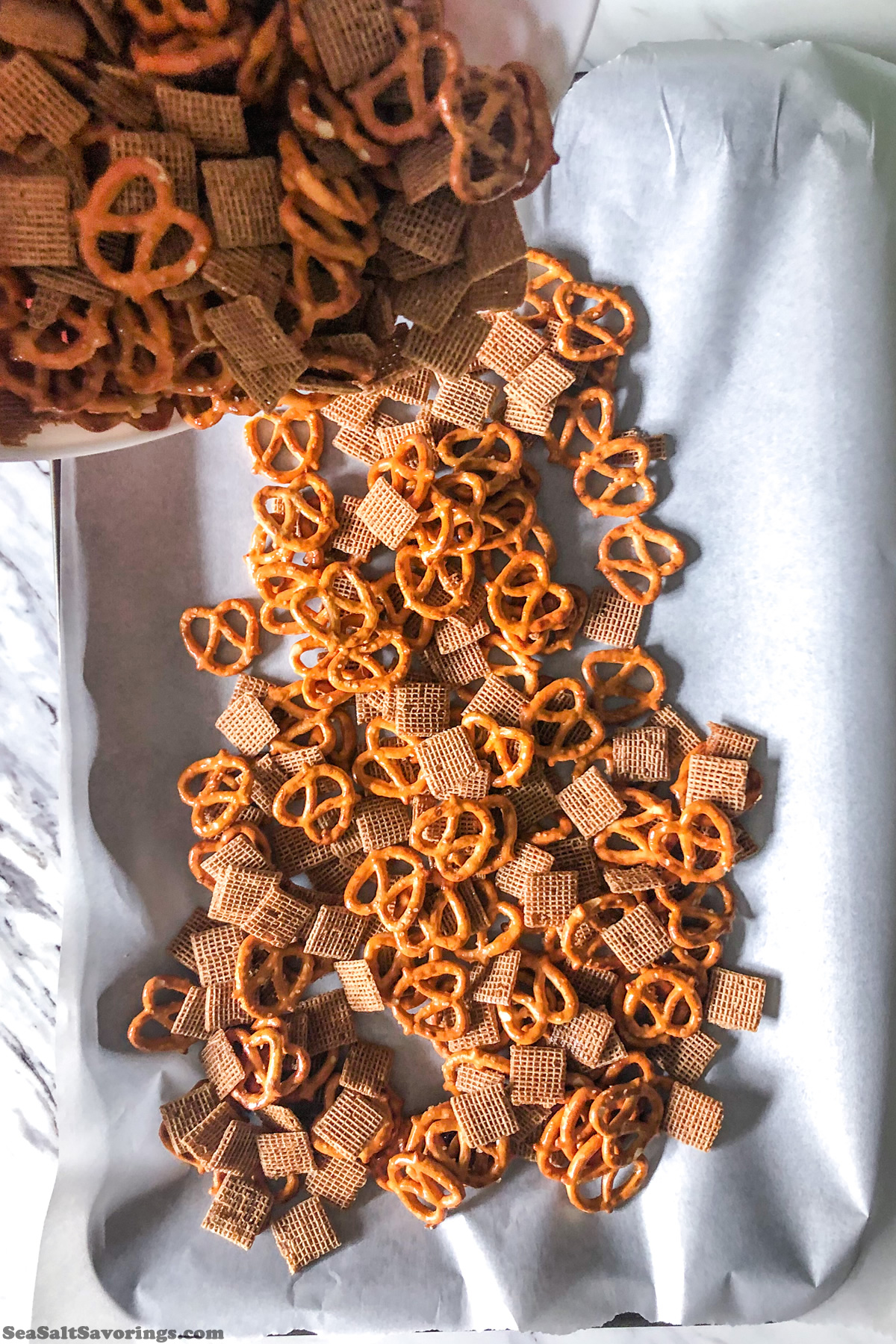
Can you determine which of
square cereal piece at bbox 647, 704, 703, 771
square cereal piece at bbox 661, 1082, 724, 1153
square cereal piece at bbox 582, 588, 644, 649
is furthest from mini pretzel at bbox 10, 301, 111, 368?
square cereal piece at bbox 661, 1082, 724, 1153

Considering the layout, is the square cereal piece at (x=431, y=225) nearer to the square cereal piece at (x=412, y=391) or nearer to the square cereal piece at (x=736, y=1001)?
the square cereal piece at (x=412, y=391)

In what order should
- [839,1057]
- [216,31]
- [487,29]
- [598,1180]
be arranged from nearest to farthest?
[216,31] < [487,29] < [839,1057] < [598,1180]

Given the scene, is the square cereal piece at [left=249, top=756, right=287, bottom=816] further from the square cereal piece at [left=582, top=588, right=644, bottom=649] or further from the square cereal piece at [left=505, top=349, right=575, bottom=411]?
the square cereal piece at [left=505, top=349, right=575, bottom=411]

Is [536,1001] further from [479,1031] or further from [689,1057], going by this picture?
[689,1057]

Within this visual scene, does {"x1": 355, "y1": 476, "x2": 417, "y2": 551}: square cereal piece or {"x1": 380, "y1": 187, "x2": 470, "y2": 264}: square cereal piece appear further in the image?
{"x1": 355, "y1": 476, "x2": 417, "y2": 551}: square cereal piece

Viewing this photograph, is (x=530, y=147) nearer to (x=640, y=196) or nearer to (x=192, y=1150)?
(x=640, y=196)

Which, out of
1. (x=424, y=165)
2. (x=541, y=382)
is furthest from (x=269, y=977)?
(x=424, y=165)

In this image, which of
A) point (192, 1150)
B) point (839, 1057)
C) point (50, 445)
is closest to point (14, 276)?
point (50, 445)
